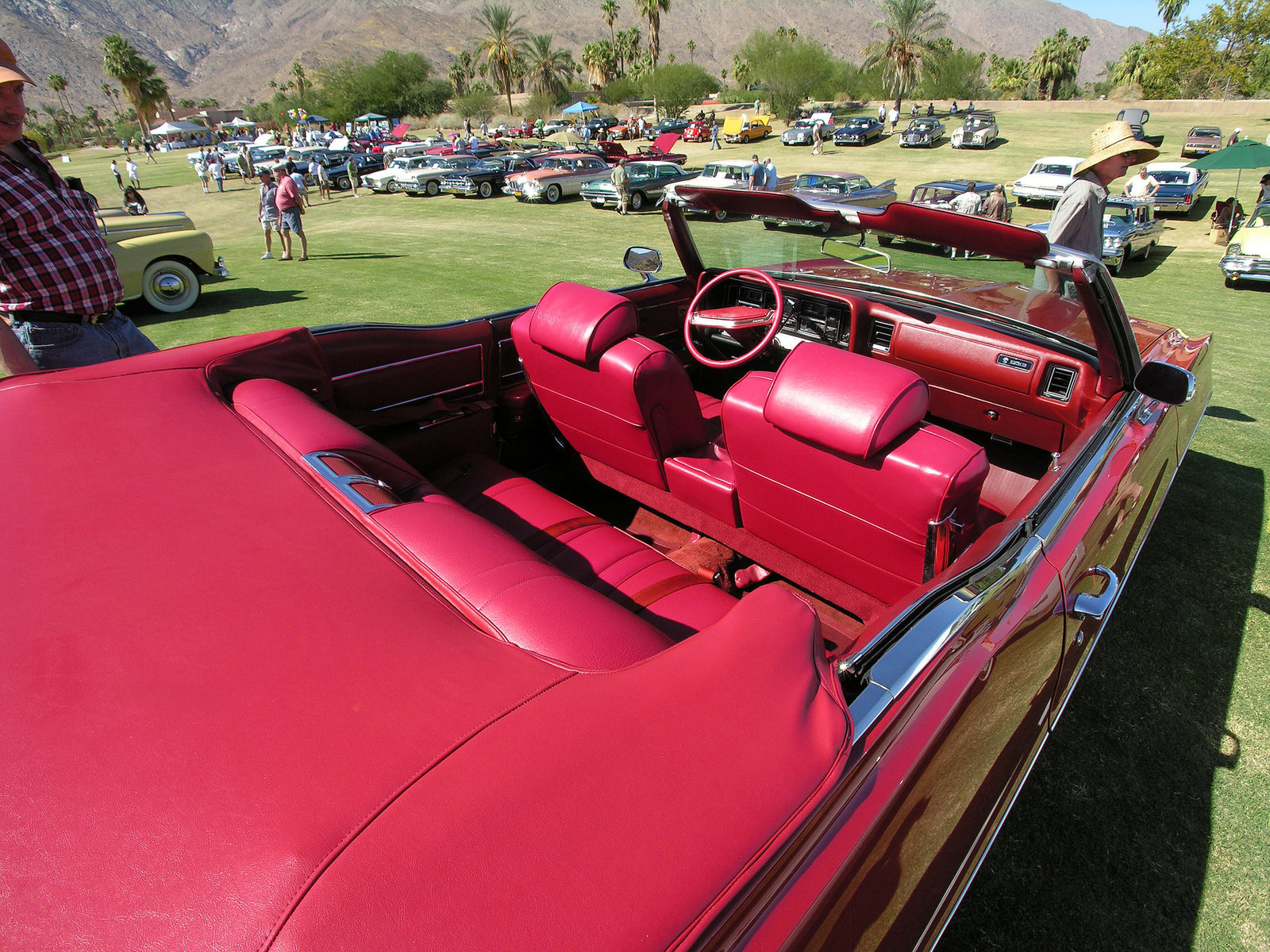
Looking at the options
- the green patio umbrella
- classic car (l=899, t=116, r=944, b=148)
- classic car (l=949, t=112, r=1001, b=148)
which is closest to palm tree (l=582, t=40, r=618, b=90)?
classic car (l=899, t=116, r=944, b=148)

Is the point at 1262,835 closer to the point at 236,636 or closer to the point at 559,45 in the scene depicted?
the point at 236,636

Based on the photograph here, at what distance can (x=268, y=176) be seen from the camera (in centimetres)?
1057

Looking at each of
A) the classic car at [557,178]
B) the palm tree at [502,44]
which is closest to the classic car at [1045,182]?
the classic car at [557,178]

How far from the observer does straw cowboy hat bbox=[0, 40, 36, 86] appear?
2.16 m

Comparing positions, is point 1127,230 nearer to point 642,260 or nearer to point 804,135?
point 642,260

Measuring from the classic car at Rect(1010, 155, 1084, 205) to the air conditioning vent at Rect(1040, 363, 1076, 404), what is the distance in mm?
17461

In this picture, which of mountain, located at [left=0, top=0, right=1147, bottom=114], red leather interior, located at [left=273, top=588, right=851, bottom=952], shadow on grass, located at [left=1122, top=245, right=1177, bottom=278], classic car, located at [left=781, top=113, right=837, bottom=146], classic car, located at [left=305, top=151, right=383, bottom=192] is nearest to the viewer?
red leather interior, located at [left=273, top=588, right=851, bottom=952]

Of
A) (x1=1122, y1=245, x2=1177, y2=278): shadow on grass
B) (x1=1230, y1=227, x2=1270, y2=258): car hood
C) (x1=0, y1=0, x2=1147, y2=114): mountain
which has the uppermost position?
(x1=0, y1=0, x2=1147, y2=114): mountain

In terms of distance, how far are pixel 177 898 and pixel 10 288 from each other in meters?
2.65

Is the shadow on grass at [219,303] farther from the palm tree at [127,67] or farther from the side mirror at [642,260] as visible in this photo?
the palm tree at [127,67]

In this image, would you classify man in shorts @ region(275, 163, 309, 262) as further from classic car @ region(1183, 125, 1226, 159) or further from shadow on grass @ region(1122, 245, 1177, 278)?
classic car @ region(1183, 125, 1226, 159)

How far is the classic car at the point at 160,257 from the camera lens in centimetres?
782

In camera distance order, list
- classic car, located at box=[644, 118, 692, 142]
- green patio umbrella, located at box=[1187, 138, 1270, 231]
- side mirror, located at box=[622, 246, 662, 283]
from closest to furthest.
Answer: side mirror, located at box=[622, 246, 662, 283] → green patio umbrella, located at box=[1187, 138, 1270, 231] → classic car, located at box=[644, 118, 692, 142]

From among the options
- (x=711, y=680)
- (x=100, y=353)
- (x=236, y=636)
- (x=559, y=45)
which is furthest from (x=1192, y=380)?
(x=559, y=45)
